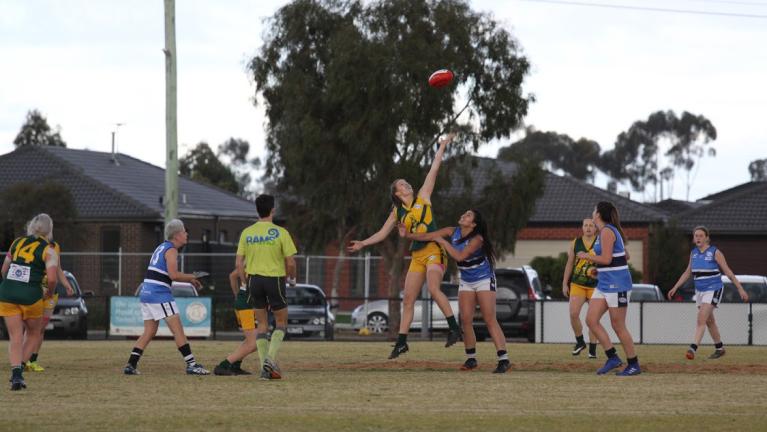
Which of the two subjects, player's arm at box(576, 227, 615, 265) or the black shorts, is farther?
player's arm at box(576, 227, 615, 265)

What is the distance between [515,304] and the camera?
30703 millimetres

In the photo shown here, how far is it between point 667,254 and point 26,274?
149 feet

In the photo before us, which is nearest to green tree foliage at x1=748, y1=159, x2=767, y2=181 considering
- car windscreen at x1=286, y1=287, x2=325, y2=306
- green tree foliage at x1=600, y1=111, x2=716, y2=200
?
green tree foliage at x1=600, y1=111, x2=716, y2=200

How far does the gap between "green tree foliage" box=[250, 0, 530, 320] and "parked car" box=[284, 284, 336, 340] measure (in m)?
5.60

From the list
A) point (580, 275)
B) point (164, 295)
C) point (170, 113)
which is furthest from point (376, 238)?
point (170, 113)

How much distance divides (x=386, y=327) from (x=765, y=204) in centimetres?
3146

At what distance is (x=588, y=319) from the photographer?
15.5 metres

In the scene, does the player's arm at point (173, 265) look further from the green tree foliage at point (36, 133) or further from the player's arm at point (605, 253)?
the green tree foliage at point (36, 133)

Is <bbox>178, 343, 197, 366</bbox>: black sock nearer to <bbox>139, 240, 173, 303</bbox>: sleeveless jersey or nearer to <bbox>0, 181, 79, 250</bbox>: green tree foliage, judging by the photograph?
<bbox>139, 240, 173, 303</bbox>: sleeveless jersey

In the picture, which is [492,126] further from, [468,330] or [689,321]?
[468,330]

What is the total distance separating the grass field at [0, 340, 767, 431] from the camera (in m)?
10.2

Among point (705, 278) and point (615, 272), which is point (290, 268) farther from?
point (705, 278)

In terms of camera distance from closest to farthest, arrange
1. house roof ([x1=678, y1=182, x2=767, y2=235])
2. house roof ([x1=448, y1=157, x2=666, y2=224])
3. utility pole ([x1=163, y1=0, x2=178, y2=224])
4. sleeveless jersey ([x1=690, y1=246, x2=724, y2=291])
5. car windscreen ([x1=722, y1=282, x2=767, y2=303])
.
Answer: sleeveless jersey ([x1=690, y1=246, x2=724, y2=291])
utility pole ([x1=163, y1=0, x2=178, y2=224])
car windscreen ([x1=722, y1=282, x2=767, y2=303])
house roof ([x1=678, y1=182, x2=767, y2=235])
house roof ([x1=448, y1=157, x2=666, y2=224])

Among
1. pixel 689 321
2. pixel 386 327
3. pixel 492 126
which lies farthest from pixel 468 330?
pixel 492 126
